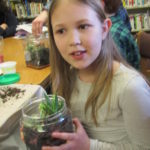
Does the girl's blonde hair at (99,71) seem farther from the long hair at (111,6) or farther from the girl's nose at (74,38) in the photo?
the long hair at (111,6)

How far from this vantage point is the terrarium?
1266mm

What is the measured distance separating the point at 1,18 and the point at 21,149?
2.14 meters

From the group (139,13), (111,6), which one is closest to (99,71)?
(111,6)

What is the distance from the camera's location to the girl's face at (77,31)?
2.43 ft

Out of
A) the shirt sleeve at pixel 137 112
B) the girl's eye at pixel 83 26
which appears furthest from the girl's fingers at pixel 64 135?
the girl's eye at pixel 83 26

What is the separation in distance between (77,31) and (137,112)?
1.12 feet

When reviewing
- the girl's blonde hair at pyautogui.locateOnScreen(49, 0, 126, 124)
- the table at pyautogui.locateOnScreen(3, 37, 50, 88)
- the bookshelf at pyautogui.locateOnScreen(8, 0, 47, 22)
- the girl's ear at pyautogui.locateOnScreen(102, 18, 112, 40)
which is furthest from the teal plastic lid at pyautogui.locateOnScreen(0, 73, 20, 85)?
the bookshelf at pyautogui.locateOnScreen(8, 0, 47, 22)

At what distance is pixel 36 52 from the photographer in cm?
127

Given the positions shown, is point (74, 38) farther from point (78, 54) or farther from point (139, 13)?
point (139, 13)

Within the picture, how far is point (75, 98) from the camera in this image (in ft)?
2.99

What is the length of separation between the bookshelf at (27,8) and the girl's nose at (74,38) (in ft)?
9.34

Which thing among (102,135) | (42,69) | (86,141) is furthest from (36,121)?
(42,69)

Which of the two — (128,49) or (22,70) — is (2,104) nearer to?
(22,70)

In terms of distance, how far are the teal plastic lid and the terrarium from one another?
15 centimetres
